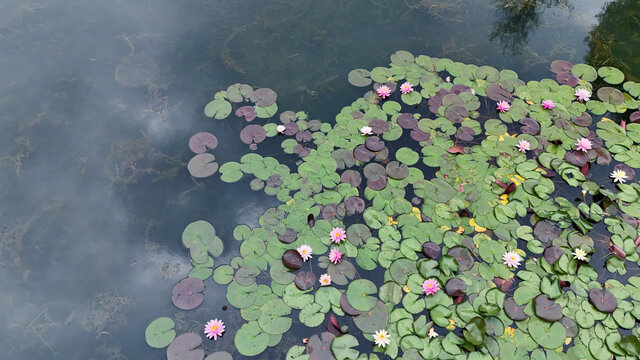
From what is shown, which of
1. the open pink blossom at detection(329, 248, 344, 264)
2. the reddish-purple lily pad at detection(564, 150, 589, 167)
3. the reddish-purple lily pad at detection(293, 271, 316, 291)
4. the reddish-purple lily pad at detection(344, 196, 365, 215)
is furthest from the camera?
the reddish-purple lily pad at detection(564, 150, 589, 167)

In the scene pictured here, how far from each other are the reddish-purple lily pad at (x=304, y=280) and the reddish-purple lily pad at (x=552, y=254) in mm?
1982

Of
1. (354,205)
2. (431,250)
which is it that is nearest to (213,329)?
(354,205)

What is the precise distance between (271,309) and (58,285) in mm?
1829

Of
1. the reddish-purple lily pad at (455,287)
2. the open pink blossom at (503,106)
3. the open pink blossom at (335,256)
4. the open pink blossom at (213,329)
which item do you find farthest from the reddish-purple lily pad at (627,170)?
the open pink blossom at (213,329)

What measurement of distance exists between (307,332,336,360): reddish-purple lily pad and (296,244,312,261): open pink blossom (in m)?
0.64

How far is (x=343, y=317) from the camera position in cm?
352

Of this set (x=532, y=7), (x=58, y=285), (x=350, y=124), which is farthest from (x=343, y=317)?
(x=532, y=7)

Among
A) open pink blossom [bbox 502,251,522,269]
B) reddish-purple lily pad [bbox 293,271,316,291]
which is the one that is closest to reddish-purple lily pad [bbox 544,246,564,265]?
open pink blossom [bbox 502,251,522,269]

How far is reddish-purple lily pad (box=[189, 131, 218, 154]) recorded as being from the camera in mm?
4555

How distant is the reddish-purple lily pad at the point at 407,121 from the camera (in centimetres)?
477

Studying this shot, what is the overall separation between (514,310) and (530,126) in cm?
212

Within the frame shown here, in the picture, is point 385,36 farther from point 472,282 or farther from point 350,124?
point 472,282

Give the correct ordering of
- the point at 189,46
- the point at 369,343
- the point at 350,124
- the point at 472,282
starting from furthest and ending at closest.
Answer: the point at 189,46 → the point at 350,124 → the point at 472,282 → the point at 369,343

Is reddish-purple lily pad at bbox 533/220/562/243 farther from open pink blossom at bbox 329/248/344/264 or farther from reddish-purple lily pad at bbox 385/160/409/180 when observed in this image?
open pink blossom at bbox 329/248/344/264
